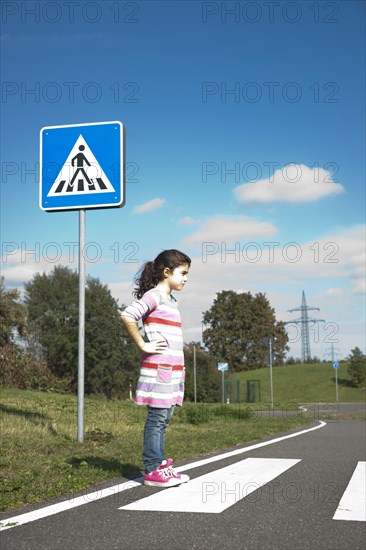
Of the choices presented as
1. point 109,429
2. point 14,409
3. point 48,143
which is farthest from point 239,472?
point 14,409

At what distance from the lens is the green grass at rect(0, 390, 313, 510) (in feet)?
16.6

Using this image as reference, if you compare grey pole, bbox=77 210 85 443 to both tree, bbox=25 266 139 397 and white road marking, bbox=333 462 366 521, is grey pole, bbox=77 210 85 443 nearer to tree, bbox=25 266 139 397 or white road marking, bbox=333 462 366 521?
white road marking, bbox=333 462 366 521

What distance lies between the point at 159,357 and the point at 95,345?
157 feet

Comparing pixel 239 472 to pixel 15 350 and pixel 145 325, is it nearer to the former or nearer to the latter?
pixel 145 325

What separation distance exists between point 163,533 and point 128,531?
199 mm

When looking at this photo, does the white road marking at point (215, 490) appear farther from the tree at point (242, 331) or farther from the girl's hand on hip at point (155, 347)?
the tree at point (242, 331)

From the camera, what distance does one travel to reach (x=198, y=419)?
12750mm

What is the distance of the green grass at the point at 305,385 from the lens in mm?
55625

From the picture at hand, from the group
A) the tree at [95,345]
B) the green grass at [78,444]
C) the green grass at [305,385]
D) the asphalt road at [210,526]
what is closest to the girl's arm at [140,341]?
the asphalt road at [210,526]

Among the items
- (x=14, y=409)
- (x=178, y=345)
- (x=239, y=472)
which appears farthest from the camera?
(x=14, y=409)

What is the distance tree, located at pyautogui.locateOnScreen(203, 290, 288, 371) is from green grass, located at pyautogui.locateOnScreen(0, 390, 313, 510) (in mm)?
70659

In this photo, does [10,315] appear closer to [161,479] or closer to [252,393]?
[161,479]

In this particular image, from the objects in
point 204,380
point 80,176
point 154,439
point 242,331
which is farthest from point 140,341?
point 242,331

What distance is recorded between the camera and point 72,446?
719 centimetres
